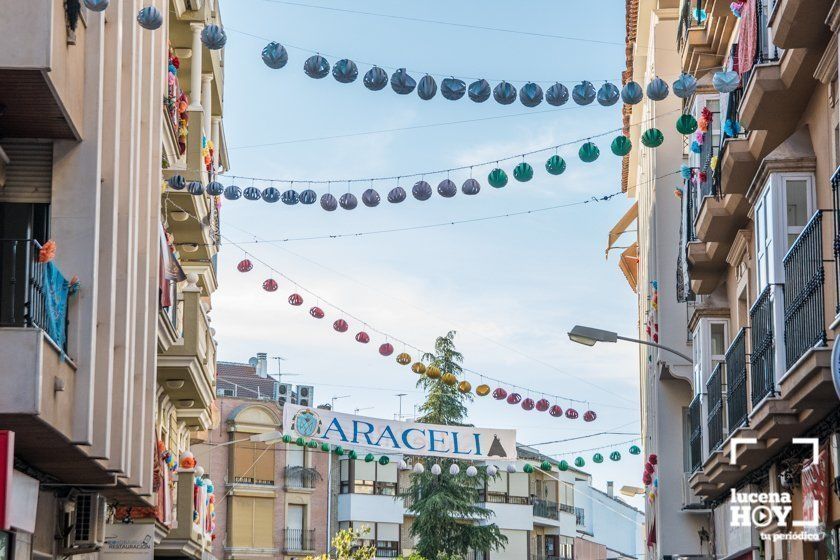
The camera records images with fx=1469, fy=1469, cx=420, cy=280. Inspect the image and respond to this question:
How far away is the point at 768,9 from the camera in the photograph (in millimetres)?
15398

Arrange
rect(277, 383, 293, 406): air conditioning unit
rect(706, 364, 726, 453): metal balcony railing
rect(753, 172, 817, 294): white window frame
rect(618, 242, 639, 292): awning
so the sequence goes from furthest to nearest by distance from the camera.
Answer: rect(277, 383, 293, 406): air conditioning unit
rect(618, 242, 639, 292): awning
rect(706, 364, 726, 453): metal balcony railing
rect(753, 172, 817, 294): white window frame

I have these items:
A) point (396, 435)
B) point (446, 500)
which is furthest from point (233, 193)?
point (446, 500)

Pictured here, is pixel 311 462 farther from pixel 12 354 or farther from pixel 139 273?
pixel 12 354

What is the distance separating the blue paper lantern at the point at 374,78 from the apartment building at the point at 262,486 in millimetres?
49867

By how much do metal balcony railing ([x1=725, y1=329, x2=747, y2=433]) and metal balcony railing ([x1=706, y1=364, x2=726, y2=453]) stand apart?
72 centimetres

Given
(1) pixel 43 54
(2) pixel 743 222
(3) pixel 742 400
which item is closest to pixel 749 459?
(3) pixel 742 400

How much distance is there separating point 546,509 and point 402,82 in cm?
6837

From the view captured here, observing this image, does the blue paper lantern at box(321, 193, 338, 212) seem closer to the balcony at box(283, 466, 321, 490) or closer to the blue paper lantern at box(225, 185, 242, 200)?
the blue paper lantern at box(225, 185, 242, 200)

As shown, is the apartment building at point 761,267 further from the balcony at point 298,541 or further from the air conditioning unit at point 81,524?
the balcony at point 298,541

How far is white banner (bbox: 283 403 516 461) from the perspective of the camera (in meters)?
38.5

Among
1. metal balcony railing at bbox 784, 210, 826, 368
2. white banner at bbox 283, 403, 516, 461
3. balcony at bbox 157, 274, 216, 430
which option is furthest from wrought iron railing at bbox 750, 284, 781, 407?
white banner at bbox 283, 403, 516, 461

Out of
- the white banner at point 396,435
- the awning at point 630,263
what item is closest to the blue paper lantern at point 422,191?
the white banner at point 396,435

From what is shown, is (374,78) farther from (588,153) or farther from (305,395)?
(305,395)

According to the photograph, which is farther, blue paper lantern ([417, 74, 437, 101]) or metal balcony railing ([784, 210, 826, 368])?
blue paper lantern ([417, 74, 437, 101])
